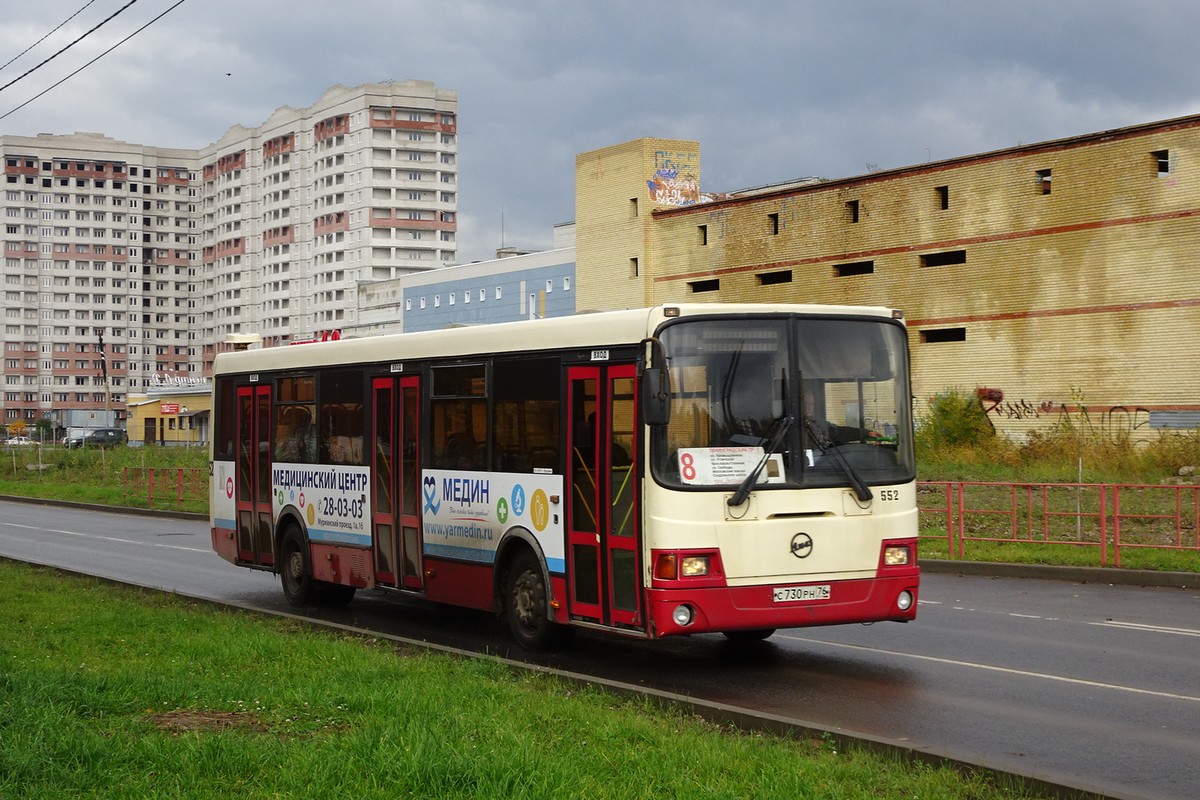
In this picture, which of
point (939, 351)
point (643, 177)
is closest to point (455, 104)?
point (643, 177)

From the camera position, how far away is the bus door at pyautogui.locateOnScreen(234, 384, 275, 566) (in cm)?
1727

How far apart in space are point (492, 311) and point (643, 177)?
46.8 meters

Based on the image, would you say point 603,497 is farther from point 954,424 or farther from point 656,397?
point 954,424

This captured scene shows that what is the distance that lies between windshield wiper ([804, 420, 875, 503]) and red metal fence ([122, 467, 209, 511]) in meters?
29.9

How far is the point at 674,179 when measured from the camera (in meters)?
60.3

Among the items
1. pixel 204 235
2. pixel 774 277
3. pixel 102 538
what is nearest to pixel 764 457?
pixel 102 538

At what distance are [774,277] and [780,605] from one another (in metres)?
41.7

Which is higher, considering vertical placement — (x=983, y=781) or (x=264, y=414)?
(x=264, y=414)

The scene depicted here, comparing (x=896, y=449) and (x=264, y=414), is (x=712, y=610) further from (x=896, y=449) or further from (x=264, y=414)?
(x=264, y=414)

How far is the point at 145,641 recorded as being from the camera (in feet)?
39.8

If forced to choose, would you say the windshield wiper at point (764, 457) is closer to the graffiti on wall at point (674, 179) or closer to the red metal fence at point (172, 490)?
the red metal fence at point (172, 490)

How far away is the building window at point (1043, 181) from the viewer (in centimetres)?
4209

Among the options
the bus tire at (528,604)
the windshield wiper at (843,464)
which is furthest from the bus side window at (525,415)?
the windshield wiper at (843,464)

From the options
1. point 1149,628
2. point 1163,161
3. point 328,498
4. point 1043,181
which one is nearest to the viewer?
point 1149,628
